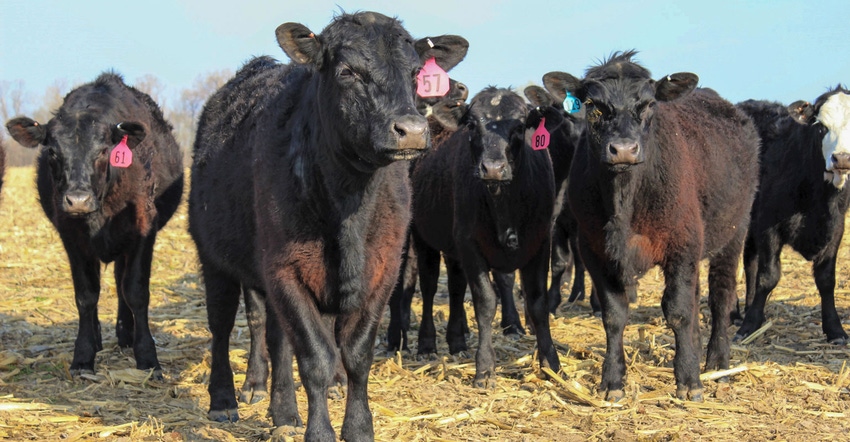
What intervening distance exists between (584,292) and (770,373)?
4.41 meters

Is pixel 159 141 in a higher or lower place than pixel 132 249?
higher

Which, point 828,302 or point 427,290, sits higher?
point 427,290

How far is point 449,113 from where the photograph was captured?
7.75m

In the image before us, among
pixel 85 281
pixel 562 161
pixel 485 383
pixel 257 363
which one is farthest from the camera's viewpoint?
pixel 562 161

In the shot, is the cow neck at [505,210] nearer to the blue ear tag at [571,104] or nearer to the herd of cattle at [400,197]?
the herd of cattle at [400,197]

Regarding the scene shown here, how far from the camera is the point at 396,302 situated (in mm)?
Answer: 8609

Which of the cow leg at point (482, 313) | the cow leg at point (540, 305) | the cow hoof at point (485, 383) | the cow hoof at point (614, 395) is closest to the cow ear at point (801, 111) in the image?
the cow leg at point (540, 305)

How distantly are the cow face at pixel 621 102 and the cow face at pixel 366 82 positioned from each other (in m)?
1.82

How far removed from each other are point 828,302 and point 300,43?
629 centimetres

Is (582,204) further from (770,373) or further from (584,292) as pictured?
(584,292)

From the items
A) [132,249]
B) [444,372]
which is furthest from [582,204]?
[132,249]

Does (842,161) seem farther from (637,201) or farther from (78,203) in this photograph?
(78,203)

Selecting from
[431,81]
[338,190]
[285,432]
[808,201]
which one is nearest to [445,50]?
[431,81]

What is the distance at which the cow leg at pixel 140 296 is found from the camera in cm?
752
